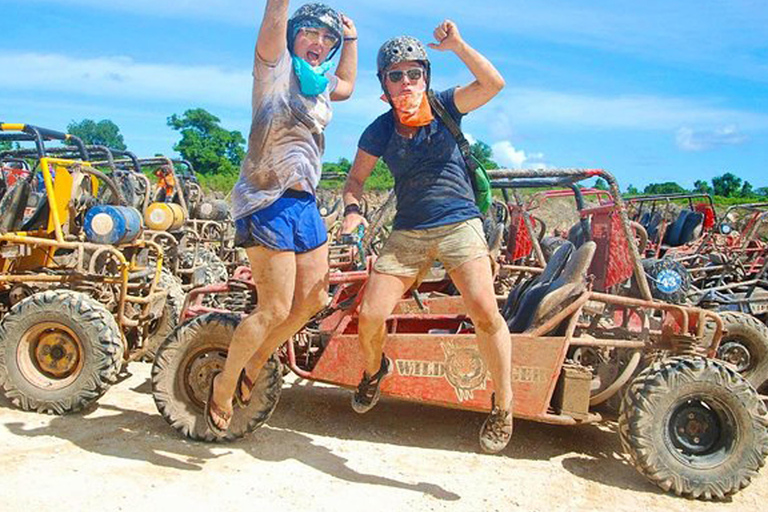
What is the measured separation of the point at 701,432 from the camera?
3920 millimetres

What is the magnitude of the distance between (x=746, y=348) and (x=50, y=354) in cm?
482

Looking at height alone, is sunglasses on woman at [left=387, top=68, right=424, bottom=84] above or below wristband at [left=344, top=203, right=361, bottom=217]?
above

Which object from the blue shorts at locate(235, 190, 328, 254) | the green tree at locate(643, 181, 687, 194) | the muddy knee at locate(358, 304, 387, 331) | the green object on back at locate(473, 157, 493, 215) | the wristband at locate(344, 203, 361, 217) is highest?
the green tree at locate(643, 181, 687, 194)

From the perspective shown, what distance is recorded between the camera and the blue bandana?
11.1 ft

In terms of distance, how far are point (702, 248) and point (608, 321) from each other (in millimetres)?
5550

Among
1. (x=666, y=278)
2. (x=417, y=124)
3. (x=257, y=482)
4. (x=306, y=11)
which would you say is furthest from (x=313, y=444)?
(x=666, y=278)

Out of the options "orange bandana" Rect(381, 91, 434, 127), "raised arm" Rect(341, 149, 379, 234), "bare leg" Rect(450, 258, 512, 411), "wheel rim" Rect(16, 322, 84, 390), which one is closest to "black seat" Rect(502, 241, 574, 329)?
"bare leg" Rect(450, 258, 512, 411)

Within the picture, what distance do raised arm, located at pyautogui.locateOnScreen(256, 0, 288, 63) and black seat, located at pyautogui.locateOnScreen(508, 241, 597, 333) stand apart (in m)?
1.88

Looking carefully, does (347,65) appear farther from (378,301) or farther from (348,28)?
(378,301)

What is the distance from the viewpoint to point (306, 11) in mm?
3344

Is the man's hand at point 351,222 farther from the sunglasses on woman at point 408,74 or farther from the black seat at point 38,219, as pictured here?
the black seat at point 38,219

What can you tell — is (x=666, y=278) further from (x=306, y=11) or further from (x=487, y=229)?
(x=306, y=11)

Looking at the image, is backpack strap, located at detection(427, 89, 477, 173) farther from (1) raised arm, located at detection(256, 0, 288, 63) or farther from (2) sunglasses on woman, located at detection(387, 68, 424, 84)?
(1) raised arm, located at detection(256, 0, 288, 63)

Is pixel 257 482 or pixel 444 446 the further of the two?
pixel 444 446
